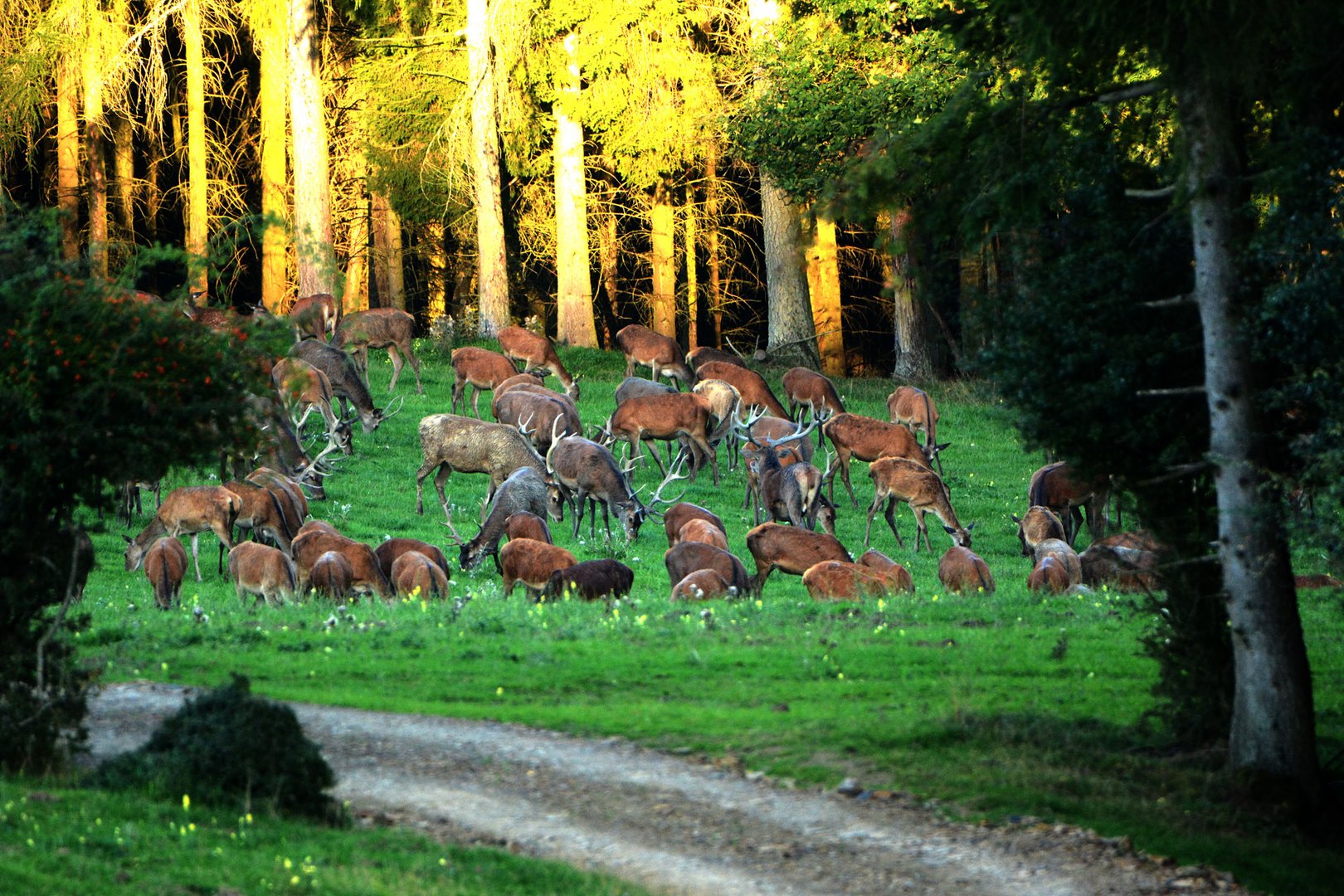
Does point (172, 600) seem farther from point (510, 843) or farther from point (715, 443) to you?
point (715, 443)

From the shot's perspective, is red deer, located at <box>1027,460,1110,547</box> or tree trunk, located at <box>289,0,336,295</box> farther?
tree trunk, located at <box>289,0,336,295</box>

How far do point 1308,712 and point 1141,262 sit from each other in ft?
9.66

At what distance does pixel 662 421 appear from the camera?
26094 millimetres

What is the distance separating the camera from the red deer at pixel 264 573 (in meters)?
17.2

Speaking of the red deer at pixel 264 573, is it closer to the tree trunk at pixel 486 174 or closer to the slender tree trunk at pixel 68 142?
the tree trunk at pixel 486 174

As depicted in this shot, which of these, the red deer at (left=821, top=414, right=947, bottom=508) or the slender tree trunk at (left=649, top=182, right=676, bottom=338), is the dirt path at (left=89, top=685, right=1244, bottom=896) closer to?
the red deer at (left=821, top=414, right=947, bottom=508)

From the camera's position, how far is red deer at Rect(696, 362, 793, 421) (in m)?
29.3

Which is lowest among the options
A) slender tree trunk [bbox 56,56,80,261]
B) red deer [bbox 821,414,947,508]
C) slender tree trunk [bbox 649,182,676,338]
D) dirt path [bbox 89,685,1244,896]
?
dirt path [bbox 89,685,1244,896]

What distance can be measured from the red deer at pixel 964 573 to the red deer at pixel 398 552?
18.5ft

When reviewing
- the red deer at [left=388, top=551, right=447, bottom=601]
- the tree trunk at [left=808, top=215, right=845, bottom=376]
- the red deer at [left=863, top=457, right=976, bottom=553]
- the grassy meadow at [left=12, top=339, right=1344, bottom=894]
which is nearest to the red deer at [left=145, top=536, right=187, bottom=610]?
the grassy meadow at [left=12, top=339, right=1344, bottom=894]

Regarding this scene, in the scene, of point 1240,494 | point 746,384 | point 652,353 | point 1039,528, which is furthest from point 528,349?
point 1240,494

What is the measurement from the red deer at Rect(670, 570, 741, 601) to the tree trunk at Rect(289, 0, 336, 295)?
1762 centimetres

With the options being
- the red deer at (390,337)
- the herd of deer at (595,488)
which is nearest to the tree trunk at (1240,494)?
the herd of deer at (595,488)

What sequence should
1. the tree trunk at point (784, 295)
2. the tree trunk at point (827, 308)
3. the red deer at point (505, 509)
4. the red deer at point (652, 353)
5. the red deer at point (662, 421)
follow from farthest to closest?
the tree trunk at point (827, 308), the tree trunk at point (784, 295), the red deer at point (652, 353), the red deer at point (662, 421), the red deer at point (505, 509)
